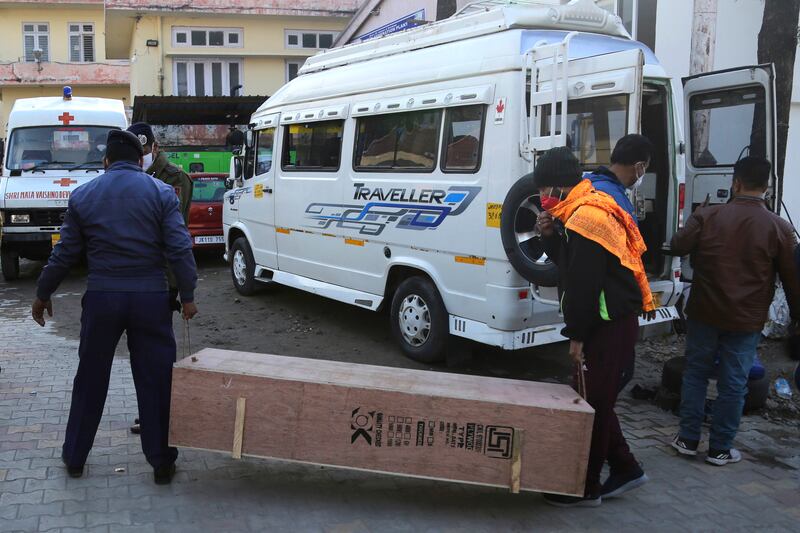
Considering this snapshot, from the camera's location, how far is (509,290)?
5.47 meters

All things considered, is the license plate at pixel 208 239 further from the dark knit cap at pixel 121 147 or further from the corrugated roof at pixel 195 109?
the dark knit cap at pixel 121 147

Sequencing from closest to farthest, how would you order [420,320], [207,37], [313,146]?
[420,320], [313,146], [207,37]

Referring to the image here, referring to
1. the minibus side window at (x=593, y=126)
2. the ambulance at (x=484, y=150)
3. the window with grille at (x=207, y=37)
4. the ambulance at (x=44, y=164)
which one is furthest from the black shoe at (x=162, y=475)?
the window with grille at (x=207, y=37)

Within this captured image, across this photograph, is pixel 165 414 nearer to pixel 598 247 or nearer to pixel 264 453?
pixel 264 453

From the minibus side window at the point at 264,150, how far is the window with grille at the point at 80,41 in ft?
86.1

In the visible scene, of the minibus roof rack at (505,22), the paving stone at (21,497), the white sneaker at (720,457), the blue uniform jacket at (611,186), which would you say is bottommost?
the paving stone at (21,497)

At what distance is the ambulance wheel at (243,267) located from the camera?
9.31 meters

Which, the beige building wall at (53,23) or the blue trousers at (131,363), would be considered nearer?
the blue trousers at (131,363)

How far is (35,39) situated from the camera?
30562 millimetres

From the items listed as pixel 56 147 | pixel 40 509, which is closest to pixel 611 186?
pixel 40 509

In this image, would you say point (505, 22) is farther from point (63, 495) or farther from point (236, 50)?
point (236, 50)

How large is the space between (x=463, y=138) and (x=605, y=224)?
8.35ft

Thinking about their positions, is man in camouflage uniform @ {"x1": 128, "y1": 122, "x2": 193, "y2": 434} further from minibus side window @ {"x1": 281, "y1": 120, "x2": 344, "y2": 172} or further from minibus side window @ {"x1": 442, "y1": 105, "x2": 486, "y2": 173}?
minibus side window @ {"x1": 442, "y1": 105, "x2": 486, "y2": 173}

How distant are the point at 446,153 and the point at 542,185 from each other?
2352 millimetres
